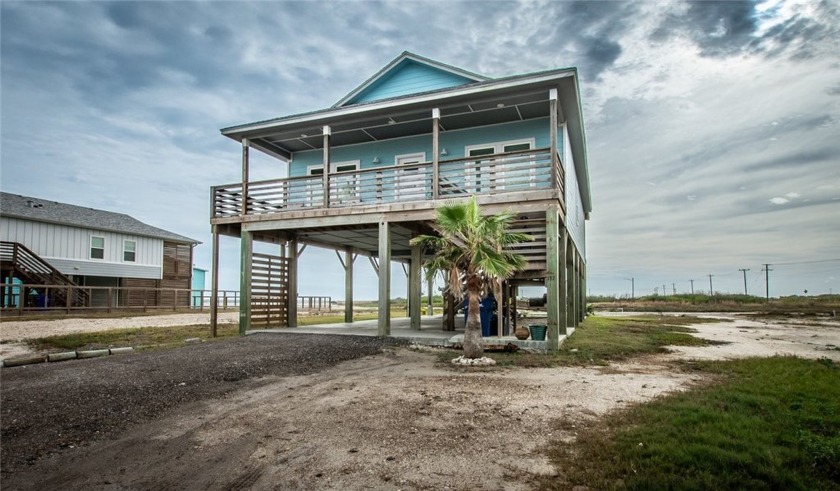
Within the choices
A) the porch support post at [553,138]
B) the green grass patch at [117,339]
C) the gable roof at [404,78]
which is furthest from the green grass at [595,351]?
the gable roof at [404,78]

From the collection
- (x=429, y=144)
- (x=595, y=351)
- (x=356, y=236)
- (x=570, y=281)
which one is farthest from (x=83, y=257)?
(x=595, y=351)

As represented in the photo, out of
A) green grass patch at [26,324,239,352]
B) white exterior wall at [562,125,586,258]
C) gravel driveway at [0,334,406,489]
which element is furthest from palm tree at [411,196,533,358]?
green grass patch at [26,324,239,352]

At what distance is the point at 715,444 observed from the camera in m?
4.41

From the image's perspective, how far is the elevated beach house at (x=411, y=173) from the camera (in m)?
12.3

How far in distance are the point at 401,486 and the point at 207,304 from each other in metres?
39.2

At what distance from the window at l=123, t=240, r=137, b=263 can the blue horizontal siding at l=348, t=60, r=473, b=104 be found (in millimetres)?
23987

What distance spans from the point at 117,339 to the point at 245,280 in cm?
400

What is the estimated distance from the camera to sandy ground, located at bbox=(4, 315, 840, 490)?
156 inches

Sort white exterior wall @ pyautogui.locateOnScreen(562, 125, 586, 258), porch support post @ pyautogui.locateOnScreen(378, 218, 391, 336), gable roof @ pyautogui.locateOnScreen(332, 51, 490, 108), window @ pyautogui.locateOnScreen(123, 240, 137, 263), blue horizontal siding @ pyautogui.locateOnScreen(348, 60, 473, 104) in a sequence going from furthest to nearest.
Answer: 1. window @ pyautogui.locateOnScreen(123, 240, 137, 263)
2. blue horizontal siding @ pyautogui.locateOnScreen(348, 60, 473, 104)
3. gable roof @ pyautogui.locateOnScreen(332, 51, 490, 108)
4. white exterior wall @ pyautogui.locateOnScreen(562, 125, 586, 258)
5. porch support post @ pyautogui.locateOnScreen(378, 218, 391, 336)

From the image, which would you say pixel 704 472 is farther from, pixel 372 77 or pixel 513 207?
pixel 372 77

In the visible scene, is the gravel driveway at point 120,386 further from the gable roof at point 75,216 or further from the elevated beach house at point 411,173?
the gable roof at point 75,216

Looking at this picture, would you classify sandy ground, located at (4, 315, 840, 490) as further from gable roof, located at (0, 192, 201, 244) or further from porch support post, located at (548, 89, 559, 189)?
gable roof, located at (0, 192, 201, 244)

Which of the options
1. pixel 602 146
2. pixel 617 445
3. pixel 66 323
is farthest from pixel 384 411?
pixel 602 146

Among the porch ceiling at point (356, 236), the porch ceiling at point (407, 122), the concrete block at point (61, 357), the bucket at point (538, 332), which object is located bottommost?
the concrete block at point (61, 357)
